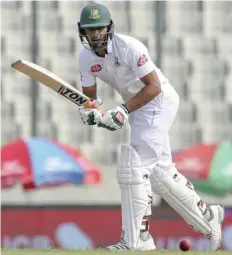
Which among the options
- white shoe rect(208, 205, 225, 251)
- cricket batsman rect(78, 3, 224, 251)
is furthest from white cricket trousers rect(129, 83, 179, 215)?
white shoe rect(208, 205, 225, 251)

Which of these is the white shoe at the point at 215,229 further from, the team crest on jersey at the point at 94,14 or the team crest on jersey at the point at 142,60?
the team crest on jersey at the point at 94,14

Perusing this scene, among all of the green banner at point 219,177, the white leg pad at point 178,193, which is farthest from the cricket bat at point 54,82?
the green banner at point 219,177

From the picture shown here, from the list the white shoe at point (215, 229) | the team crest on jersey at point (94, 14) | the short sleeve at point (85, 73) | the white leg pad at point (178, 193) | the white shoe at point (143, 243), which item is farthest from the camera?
the white shoe at point (215, 229)

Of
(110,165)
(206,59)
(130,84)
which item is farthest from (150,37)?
(130,84)

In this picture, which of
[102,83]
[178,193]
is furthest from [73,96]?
[102,83]

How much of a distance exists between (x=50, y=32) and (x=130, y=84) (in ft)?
36.9

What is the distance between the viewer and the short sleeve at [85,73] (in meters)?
7.02

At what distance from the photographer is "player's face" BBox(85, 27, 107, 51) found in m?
6.79

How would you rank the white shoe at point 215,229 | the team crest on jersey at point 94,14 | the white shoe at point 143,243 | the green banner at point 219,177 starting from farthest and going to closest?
1. the green banner at point 219,177
2. the white shoe at point 215,229
3. the white shoe at point 143,243
4. the team crest on jersey at point 94,14

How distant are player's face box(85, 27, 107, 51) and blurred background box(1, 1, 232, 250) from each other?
375 inches

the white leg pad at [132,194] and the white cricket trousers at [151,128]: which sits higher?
the white cricket trousers at [151,128]

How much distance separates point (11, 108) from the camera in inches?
688

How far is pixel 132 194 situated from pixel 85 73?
0.86 m

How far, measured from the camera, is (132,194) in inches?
270
